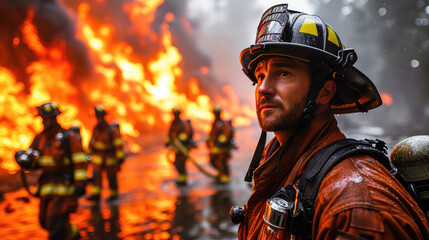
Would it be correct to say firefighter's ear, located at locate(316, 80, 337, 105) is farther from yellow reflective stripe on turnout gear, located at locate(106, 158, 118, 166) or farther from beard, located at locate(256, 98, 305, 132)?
yellow reflective stripe on turnout gear, located at locate(106, 158, 118, 166)

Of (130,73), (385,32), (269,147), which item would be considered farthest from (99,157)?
(385,32)

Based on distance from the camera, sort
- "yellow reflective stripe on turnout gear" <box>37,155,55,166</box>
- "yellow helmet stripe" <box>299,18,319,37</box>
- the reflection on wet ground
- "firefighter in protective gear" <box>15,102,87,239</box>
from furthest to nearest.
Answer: the reflection on wet ground → "yellow reflective stripe on turnout gear" <box>37,155,55,166</box> → "firefighter in protective gear" <box>15,102,87,239</box> → "yellow helmet stripe" <box>299,18,319,37</box>

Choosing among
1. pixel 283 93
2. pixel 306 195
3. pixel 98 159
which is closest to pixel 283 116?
pixel 283 93

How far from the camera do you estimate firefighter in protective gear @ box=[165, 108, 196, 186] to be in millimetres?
8578

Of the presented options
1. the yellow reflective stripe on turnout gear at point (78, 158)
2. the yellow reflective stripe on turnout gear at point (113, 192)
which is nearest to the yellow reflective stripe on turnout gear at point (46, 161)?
the yellow reflective stripe on turnout gear at point (78, 158)

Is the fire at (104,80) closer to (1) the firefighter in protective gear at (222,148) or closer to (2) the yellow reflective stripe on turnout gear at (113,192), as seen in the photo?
(2) the yellow reflective stripe on turnout gear at (113,192)

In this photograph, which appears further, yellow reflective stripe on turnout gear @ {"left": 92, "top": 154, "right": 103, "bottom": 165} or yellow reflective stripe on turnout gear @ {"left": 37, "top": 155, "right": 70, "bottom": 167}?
yellow reflective stripe on turnout gear @ {"left": 92, "top": 154, "right": 103, "bottom": 165}

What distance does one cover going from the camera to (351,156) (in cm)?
124

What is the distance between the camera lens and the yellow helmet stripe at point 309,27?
1592mm

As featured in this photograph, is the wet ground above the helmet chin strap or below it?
below

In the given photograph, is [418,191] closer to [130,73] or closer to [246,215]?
[246,215]

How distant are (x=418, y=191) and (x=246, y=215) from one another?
0.99m

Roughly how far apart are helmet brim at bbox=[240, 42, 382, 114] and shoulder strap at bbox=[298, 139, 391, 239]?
495 mm

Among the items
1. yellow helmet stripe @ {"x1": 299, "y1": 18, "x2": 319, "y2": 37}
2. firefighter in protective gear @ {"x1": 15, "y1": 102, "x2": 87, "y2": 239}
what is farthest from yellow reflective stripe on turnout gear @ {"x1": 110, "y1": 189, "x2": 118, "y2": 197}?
yellow helmet stripe @ {"x1": 299, "y1": 18, "x2": 319, "y2": 37}
